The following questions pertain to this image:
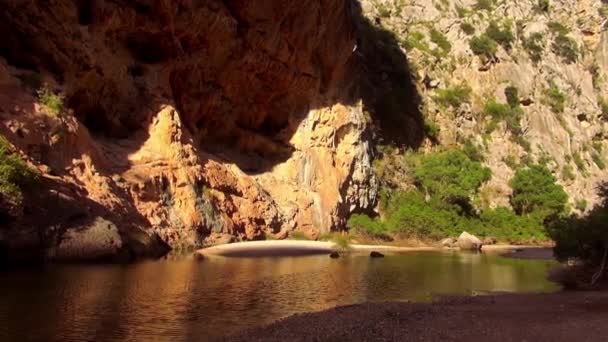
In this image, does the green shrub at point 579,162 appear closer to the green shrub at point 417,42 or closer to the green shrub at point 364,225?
the green shrub at point 417,42

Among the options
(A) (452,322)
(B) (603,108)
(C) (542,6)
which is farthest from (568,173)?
(A) (452,322)

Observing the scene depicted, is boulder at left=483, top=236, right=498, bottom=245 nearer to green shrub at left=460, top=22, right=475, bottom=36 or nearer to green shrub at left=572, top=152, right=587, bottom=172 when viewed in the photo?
green shrub at left=572, top=152, right=587, bottom=172

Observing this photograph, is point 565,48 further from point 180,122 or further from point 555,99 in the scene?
point 180,122

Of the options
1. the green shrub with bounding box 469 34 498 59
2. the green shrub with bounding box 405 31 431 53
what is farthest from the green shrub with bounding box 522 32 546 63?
the green shrub with bounding box 405 31 431 53

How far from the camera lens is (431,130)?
71.9 meters

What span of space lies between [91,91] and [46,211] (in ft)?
38.8

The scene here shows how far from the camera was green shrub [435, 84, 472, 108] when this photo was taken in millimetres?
76312

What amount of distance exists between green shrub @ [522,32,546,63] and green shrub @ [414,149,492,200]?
34907 millimetres

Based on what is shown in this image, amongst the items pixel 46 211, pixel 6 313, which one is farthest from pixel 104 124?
pixel 6 313

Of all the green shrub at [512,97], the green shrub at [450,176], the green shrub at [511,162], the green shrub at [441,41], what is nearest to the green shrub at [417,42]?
the green shrub at [441,41]

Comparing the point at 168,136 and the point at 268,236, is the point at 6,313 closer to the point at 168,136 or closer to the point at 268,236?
the point at 168,136

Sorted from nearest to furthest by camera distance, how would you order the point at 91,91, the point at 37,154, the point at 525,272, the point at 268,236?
the point at 37,154 < the point at 525,272 < the point at 91,91 < the point at 268,236

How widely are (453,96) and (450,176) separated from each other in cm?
1903

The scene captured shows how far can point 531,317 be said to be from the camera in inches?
578
